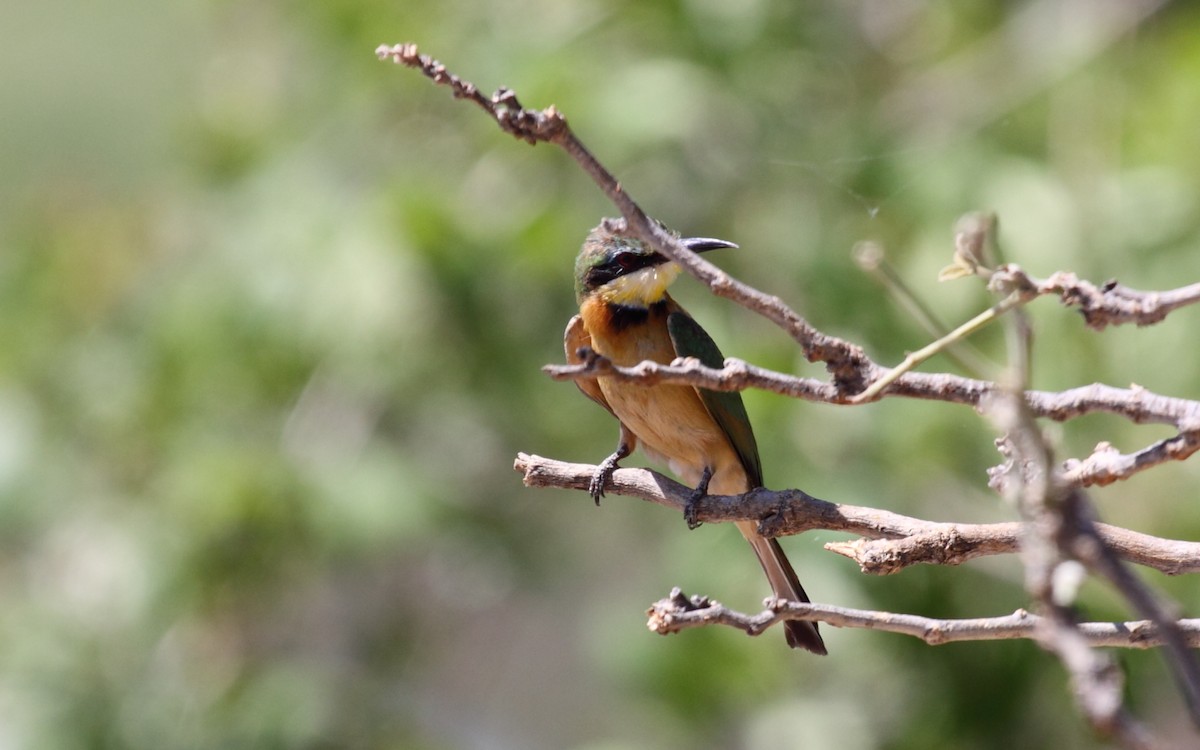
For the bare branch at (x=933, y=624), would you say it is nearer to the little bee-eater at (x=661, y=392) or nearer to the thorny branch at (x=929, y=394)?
the thorny branch at (x=929, y=394)

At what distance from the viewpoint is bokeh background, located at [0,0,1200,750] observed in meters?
2.85

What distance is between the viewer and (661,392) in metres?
2.04

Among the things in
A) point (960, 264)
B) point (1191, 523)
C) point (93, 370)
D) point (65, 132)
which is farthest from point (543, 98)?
point (65, 132)

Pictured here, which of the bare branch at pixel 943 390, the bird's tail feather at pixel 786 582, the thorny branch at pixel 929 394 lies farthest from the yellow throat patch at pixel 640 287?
the bare branch at pixel 943 390

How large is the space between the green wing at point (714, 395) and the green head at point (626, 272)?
8cm

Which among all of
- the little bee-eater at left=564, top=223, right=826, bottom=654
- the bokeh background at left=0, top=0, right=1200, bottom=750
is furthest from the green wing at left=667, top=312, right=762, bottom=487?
the bokeh background at left=0, top=0, right=1200, bottom=750

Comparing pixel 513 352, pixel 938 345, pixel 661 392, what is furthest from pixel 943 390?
pixel 513 352

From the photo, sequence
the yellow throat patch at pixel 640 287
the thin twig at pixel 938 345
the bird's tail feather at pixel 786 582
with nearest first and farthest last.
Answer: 1. the thin twig at pixel 938 345
2. the bird's tail feather at pixel 786 582
3. the yellow throat patch at pixel 640 287

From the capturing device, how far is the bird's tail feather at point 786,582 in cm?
189

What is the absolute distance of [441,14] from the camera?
361cm

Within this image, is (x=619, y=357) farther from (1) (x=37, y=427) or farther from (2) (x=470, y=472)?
(1) (x=37, y=427)

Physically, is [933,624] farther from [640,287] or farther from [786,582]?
[640,287]

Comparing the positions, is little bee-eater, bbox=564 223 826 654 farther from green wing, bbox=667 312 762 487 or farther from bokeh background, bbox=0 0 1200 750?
bokeh background, bbox=0 0 1200 750

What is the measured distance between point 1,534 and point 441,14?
5.84ft
